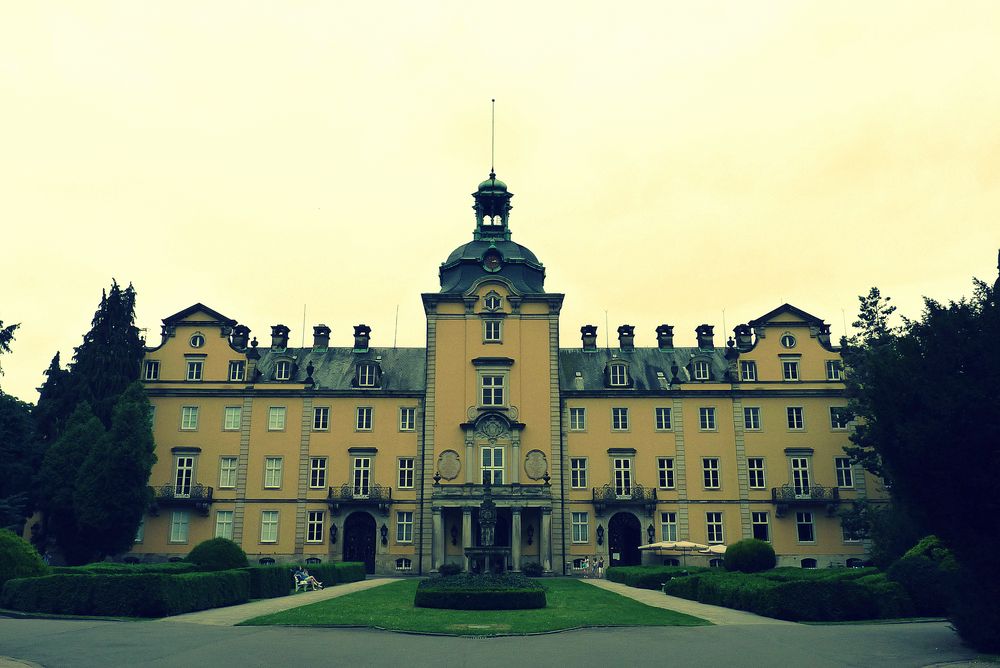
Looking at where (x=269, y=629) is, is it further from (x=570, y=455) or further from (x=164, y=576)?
(x=570, y=455)

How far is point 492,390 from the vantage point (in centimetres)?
5319

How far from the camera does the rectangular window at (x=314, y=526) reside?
2029 inches

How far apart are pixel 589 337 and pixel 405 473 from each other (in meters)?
17.2

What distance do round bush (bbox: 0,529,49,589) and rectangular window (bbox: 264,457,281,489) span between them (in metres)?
26.0

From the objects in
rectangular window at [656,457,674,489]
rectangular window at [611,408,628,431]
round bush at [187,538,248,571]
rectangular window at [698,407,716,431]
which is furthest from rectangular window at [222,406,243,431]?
rectangular window at [698,407,716,431]

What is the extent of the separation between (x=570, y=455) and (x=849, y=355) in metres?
18.9

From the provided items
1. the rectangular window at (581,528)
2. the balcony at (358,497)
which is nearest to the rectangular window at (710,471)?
the rectangular window at (581,528)

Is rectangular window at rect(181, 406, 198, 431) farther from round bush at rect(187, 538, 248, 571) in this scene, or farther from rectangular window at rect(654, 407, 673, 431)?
rectangular window at rect(654, 407, 673, 431)

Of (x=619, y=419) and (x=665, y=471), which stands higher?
(x=619, y=419)

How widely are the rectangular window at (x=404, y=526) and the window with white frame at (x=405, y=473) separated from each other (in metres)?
1.73

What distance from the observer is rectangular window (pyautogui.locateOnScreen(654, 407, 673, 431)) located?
5369cm

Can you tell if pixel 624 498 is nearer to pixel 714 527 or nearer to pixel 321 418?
pixel 714 527

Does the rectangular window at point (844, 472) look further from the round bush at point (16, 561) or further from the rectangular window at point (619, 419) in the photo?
the round bush at point (16, 561)

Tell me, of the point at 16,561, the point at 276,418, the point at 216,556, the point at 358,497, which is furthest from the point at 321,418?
the point at 16,561
